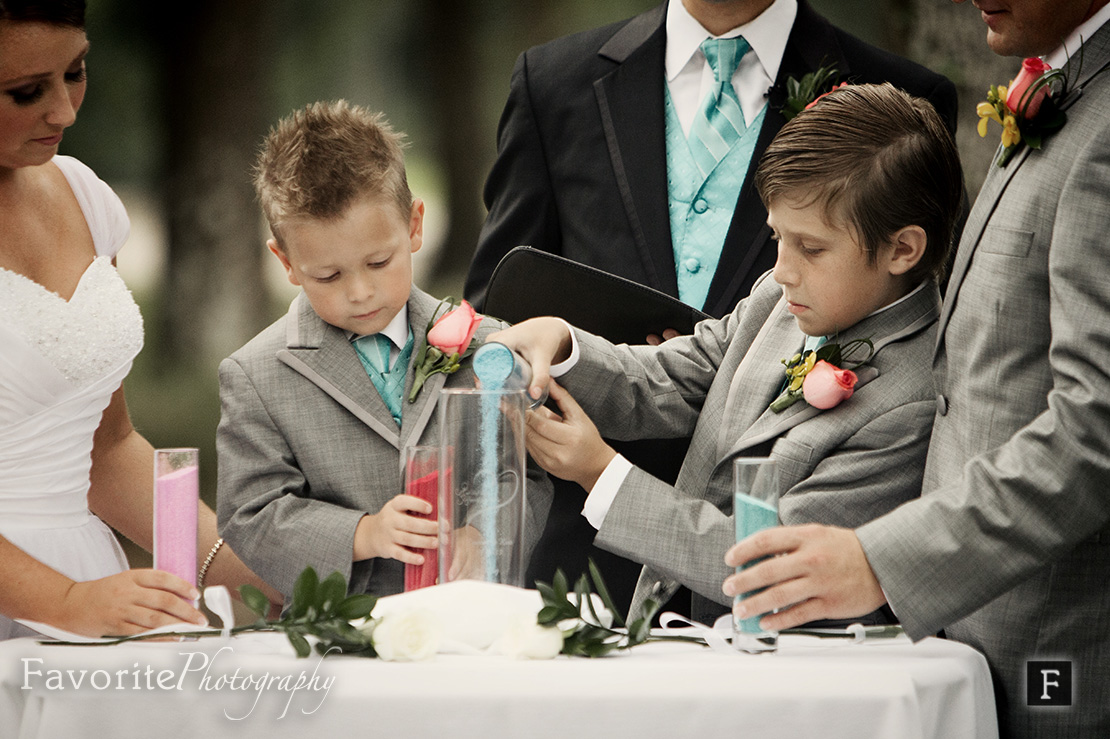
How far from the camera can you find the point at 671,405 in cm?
202

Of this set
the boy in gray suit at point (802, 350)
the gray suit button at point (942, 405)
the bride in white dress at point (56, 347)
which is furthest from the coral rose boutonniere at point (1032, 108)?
the bride in white dress at point (56, 347)

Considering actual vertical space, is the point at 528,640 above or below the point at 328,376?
below

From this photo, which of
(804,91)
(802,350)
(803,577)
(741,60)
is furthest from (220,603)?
(741,60)

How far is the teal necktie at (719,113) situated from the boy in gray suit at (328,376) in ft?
2.76

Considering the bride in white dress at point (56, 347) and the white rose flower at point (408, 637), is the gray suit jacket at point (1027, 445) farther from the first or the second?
the bride in white dress at point (56, 347)

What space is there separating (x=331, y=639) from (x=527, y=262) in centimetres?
93

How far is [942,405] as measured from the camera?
157 centimetres

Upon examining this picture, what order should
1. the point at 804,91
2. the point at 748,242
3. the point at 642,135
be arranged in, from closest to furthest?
the point at 804,91, the point at 748,242, the point at 642,135

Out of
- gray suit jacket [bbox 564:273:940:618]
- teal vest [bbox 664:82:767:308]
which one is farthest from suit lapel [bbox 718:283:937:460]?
teal vest [bbox 664:82:767:308]

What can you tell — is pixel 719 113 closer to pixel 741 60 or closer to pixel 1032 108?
pixel 741 60

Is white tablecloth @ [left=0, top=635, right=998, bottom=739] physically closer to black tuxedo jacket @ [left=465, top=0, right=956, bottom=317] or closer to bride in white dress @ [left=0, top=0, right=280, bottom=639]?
bride in white dress @ [left=0, top=0, right=280, bottom=639]

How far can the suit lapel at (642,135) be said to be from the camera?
2490 mm

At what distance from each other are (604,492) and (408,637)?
0.45 m

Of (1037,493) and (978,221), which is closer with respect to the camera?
(1037,493)
